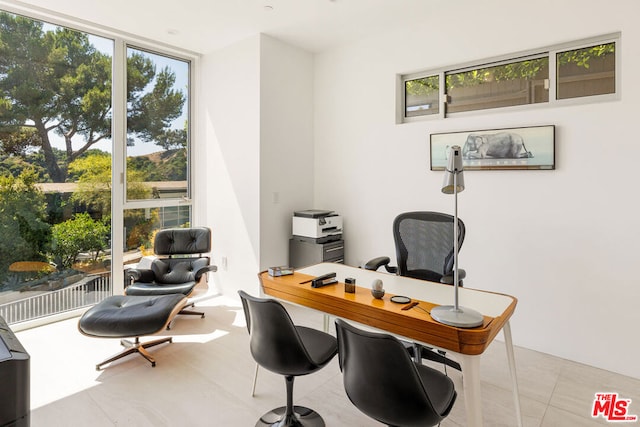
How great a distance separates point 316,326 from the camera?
12.3ft

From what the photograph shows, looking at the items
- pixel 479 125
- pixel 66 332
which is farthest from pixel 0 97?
pixel 479 125

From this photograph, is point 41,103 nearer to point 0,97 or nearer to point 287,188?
point 0,97

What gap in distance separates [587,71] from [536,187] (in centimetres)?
99

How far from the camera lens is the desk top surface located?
5.38 ft

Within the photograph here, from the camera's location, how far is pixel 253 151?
4.27 metres

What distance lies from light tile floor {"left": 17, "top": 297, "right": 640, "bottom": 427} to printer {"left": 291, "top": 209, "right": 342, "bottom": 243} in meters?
1.41

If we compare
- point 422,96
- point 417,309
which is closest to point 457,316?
point 417,309

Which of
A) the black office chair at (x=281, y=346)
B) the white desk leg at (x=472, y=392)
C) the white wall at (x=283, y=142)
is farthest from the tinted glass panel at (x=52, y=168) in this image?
the white desk leg at (x=472, y=392)

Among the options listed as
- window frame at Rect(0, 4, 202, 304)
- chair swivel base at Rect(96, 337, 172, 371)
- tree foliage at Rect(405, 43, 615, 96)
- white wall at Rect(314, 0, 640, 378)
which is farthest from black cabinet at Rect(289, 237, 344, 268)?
tree foliage at Rect(405, 43, 615, 96)

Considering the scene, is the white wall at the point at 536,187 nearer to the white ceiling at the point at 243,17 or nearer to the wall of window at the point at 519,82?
the wall of window at the point at 519,82

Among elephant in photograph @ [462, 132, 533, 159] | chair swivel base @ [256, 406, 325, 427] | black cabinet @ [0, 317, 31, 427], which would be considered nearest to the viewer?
black cabinet @ [0, 317, 31, 427]

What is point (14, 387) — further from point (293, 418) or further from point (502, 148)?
point (502, 148)

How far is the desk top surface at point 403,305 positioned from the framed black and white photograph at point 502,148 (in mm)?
1578

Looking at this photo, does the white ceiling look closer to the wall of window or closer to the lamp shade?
the wall of window
